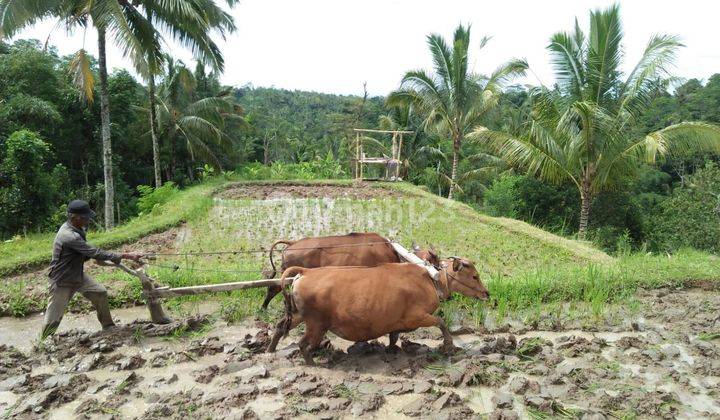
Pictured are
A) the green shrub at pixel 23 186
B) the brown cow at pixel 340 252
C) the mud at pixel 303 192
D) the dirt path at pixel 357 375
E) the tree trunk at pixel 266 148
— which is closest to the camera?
the dirt path at pixel 357 375

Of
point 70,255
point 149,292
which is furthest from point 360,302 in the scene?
point 70,255

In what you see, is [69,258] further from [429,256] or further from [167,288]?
[429,256]

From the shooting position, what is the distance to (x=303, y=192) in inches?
771

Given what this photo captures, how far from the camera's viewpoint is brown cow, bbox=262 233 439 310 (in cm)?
775

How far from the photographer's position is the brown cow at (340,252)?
7.75 meters

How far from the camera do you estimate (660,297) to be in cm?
874

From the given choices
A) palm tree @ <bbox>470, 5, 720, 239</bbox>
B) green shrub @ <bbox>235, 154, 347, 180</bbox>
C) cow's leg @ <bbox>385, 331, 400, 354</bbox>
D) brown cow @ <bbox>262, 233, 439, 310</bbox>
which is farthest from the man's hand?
green shrub @ <bbox>235, 154, 347, 180</bbox>

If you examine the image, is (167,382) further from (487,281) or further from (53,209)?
(53,209)

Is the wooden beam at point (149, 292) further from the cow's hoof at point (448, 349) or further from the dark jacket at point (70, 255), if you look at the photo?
the cow's hoof at point (448, 349)

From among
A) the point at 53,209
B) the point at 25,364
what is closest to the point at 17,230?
the point at 53,209

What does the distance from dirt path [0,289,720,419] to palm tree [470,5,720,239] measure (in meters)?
7.80

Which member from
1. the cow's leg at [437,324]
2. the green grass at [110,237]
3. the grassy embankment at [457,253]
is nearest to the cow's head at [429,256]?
the grassy embankment at [457,253]

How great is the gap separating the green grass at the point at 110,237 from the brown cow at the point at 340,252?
5.17 m

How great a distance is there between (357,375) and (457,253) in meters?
6.42
